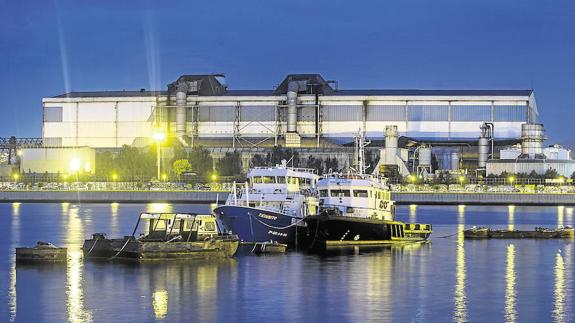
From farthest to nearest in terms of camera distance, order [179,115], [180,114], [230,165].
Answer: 1. [179,115]
2. [180,114]
3. [230,165]

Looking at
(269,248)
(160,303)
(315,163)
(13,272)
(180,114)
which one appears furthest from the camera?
(180,114)

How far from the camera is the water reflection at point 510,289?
148ft

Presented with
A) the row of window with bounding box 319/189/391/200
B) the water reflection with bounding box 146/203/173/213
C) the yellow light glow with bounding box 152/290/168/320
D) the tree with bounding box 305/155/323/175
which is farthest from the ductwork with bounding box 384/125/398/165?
the yellow light glow with bounding box 152/290/168/320

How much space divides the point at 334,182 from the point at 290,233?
459 centimetres

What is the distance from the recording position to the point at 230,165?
167375mm

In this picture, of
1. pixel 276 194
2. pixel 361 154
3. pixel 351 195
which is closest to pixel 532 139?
pixel 361 154

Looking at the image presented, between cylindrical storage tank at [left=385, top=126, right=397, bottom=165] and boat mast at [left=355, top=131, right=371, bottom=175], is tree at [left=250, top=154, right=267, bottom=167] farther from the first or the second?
boat mast at [left=355, top=131, right=371, bottom=175]

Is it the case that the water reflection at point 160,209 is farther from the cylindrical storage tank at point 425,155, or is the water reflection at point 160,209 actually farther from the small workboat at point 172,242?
the small workboat at point 172,242

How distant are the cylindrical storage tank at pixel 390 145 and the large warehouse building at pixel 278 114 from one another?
246 inches

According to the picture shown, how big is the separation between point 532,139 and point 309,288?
386 ft

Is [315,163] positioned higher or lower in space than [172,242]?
higher

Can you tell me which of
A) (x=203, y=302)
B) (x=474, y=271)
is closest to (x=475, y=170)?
(x=474, y=271)

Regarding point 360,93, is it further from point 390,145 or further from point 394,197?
point 394,197

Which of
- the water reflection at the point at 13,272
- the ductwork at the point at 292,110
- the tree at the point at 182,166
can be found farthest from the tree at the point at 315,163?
the water reflection at the point at 13,272
